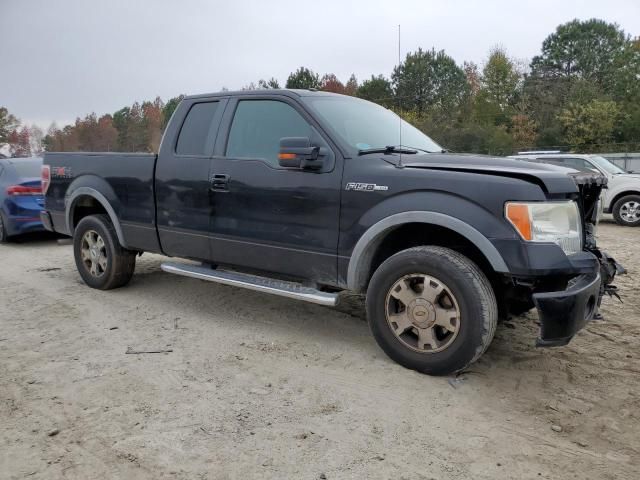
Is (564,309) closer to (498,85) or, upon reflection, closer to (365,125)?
(365,125)

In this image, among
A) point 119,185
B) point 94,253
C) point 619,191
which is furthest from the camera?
point 619,191

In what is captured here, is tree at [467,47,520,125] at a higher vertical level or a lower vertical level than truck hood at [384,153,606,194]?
higher

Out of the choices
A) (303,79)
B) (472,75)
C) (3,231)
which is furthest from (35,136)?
(3,231)

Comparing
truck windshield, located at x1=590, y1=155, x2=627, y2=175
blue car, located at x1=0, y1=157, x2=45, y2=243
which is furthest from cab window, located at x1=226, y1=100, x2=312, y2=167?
truck windshield, located at x1=590, y1=155, x2=627, y2=175

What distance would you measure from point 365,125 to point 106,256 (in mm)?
3166

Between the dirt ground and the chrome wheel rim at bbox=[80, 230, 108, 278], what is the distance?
78cm

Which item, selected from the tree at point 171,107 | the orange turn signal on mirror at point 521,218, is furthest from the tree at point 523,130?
the orange turn signal on mirror at point 521,218

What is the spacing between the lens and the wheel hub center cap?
354cm

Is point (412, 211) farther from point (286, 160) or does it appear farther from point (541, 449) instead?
point (541, 449)

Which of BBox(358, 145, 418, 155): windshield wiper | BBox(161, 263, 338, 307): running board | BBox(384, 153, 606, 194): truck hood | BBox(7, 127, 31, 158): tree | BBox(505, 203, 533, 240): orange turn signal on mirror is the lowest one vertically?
BBox(161, 263, 338, 307): running board

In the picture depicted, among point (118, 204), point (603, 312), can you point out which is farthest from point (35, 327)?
point (603, 312)

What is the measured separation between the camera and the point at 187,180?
4.84 metres

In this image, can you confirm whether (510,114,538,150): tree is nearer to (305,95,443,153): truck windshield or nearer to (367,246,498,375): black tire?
(305,95,443,153): truck windshield

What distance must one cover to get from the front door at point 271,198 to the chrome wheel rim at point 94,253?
1729mm
